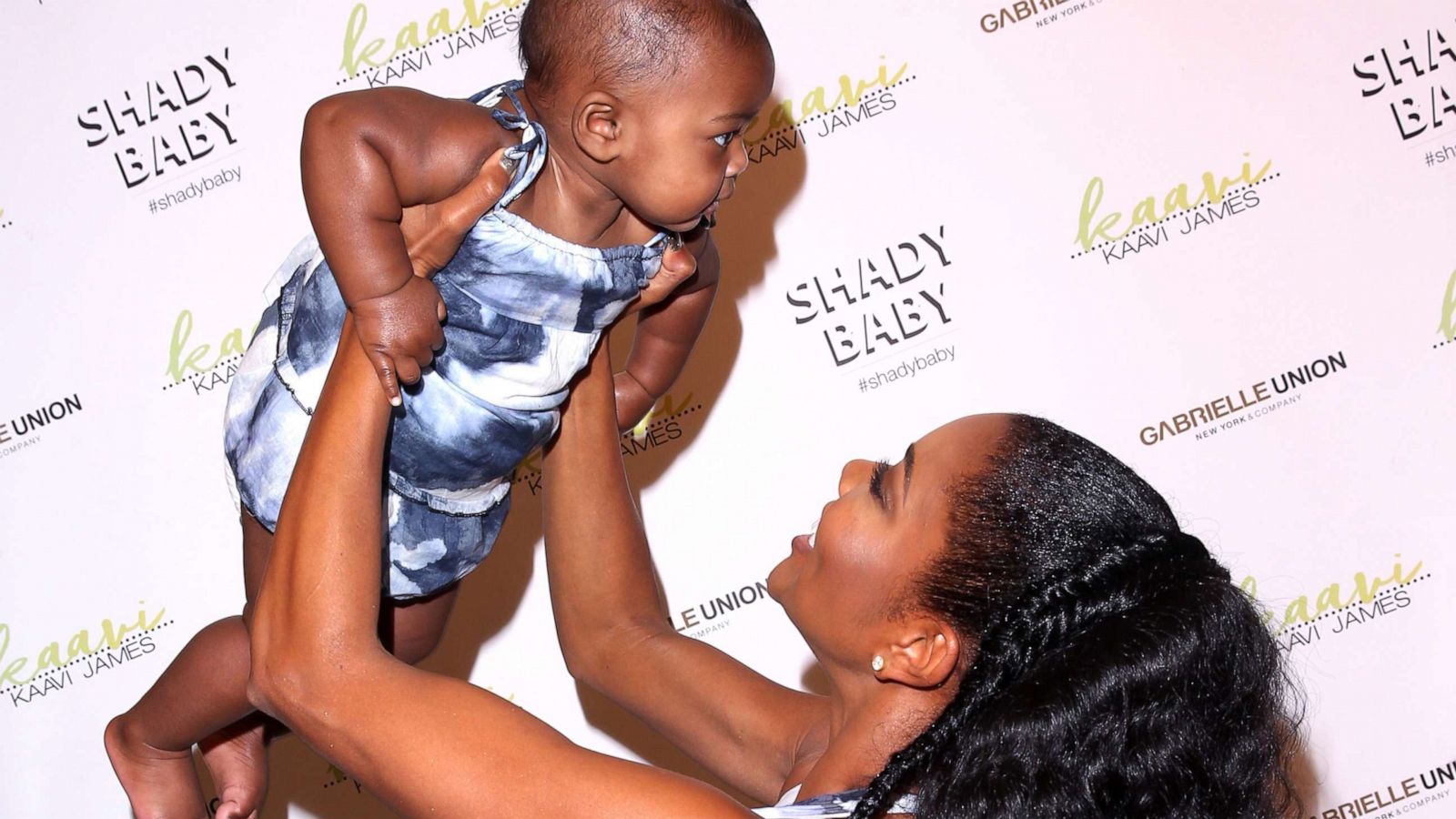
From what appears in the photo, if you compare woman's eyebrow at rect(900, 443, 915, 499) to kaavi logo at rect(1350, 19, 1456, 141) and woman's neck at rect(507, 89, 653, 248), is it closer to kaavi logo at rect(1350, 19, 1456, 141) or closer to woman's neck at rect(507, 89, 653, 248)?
woman's neck at rect(507, 89, 653, 248)

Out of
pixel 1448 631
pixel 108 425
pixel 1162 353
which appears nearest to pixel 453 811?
pixel 108 425

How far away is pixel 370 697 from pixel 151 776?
0.60 m

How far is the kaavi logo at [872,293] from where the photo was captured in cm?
203

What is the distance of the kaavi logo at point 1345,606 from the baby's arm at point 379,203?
1.57 metres

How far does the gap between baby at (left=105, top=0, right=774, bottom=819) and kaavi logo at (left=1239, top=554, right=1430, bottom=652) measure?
1337mm

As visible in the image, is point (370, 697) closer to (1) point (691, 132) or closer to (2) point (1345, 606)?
(1) point (691, 132)

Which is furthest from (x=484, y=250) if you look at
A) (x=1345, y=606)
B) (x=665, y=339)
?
(x=1345, y=606)

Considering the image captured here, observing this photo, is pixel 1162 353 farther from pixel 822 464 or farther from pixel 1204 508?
pixel 822 464

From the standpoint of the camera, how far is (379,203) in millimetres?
1110

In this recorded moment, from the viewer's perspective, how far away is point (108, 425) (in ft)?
6.56

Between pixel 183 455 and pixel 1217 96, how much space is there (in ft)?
5.69

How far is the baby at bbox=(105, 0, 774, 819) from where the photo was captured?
1120 mm

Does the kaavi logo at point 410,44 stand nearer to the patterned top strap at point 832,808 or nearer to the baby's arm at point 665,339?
the baby's arm at point 665,339

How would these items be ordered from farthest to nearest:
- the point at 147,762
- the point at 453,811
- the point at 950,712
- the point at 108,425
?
the point at 108,425 < the point at 147,762 < the point at 950,712 < the point at 453,811
